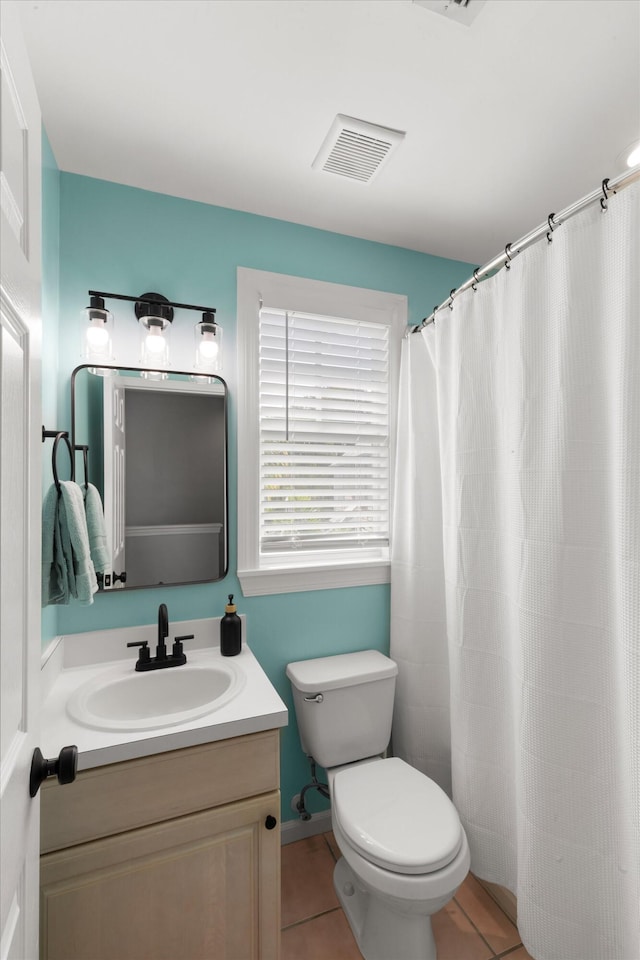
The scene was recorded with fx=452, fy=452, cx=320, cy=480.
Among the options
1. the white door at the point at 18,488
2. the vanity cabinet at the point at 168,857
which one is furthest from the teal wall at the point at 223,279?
the white door at the point at 18,488

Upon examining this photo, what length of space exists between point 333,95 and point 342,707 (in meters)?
1.94

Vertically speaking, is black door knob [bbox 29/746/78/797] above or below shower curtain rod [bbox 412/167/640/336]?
below

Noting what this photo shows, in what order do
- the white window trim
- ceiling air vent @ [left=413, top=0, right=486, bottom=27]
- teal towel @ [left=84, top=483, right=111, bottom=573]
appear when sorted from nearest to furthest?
ceiling air vent @ [left=413, top=0, right=486, bottom=27], teal towel @ [left=84, top=483, right=111, bottom=573], the white window trim

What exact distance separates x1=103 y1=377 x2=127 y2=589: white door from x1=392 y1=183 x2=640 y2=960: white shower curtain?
1.21 metres

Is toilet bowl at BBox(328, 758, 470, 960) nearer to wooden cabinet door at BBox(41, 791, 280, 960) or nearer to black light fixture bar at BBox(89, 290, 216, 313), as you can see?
wooden cabinet door at BBox(41, 791, 280, 960)

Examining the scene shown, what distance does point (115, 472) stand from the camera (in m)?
1.55

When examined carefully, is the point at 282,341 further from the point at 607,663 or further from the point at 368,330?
the point at 607,663

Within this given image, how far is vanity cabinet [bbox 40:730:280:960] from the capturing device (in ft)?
3.38

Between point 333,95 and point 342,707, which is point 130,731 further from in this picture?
point 333,95

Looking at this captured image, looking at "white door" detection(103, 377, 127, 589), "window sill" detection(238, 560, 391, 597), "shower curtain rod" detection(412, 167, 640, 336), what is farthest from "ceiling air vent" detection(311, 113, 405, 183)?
"window sill" detection(238, 560, 391, 597)

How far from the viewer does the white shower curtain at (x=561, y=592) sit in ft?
3.43

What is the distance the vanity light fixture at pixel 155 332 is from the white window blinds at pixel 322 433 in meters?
0.24

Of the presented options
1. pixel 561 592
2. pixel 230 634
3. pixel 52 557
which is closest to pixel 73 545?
pixel 52 557

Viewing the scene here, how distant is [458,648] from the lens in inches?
61.7
